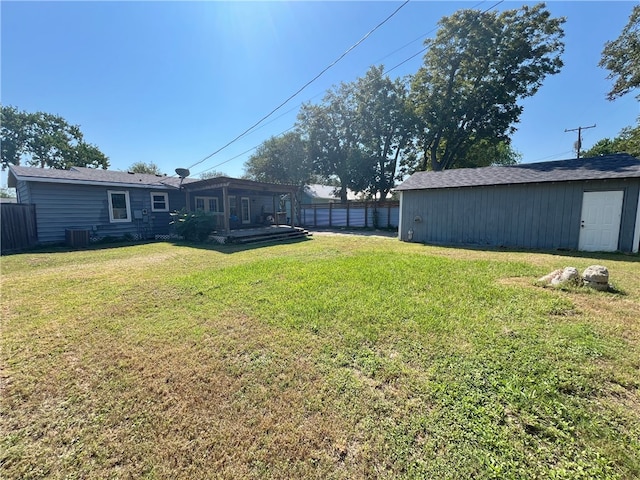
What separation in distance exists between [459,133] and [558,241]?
504 inches

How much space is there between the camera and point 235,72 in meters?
12.8

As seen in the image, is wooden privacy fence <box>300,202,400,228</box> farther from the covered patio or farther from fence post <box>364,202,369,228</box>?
the covered patio

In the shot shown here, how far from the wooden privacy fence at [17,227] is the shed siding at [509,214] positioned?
14264 mm

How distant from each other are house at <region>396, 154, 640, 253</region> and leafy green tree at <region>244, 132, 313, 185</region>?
1449cm

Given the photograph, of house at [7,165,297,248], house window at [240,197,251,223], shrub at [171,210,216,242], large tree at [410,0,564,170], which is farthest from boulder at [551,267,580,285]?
large tree at [410,0,564,170]

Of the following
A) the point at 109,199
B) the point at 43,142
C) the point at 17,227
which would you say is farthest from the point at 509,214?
the point at 43,142

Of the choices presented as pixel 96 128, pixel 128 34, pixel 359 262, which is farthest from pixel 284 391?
pixel 96 128

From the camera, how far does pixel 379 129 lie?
2108 centimetres

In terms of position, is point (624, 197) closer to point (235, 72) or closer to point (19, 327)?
point (19, 327)

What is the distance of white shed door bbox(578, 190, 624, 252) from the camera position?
7.83m

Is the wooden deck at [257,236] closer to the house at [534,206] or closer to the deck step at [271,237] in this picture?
the deck step at [271,237]

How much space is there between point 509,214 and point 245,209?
1281 centimetres

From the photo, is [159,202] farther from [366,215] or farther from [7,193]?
[7,193]

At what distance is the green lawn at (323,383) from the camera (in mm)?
1538
